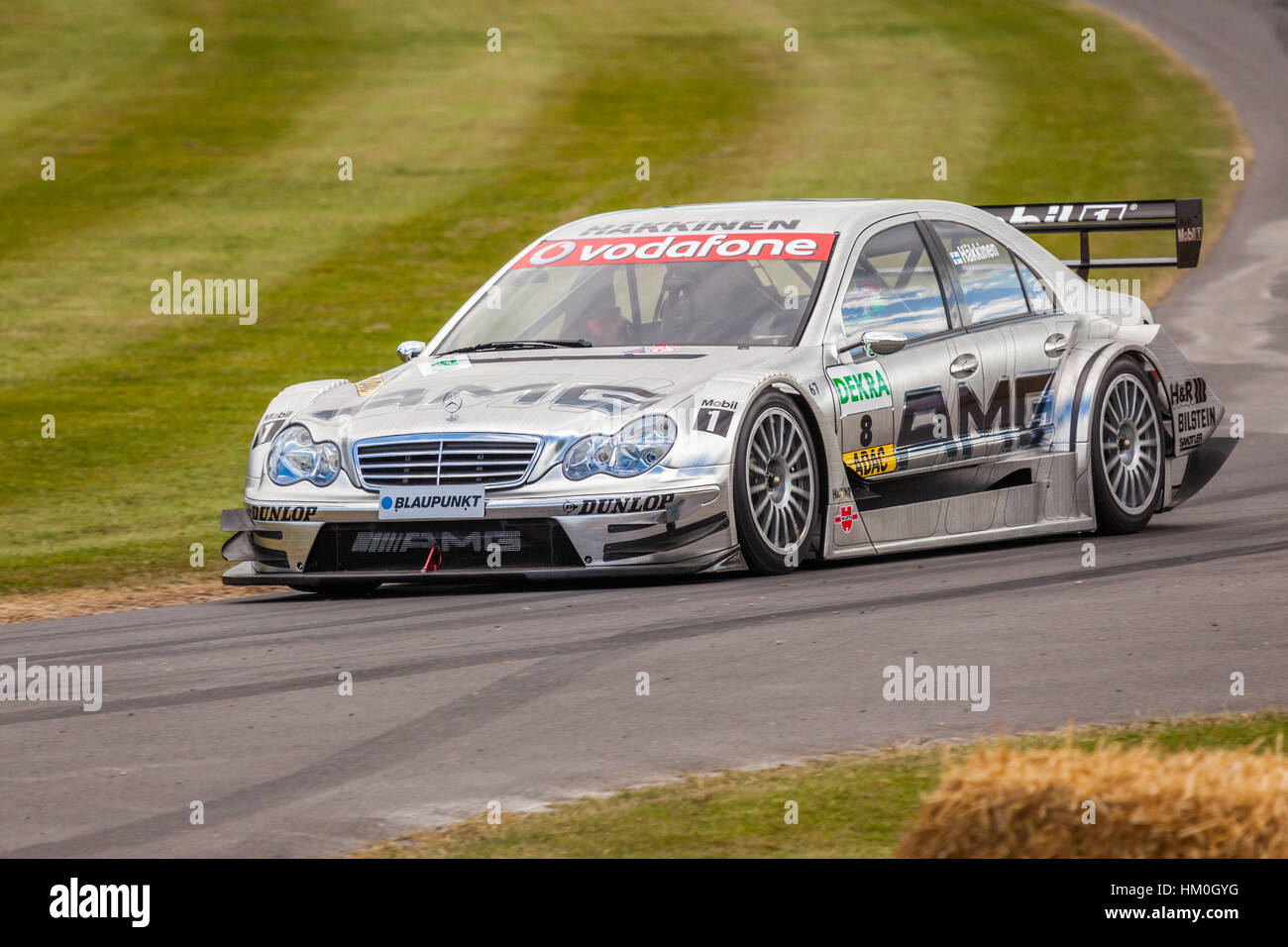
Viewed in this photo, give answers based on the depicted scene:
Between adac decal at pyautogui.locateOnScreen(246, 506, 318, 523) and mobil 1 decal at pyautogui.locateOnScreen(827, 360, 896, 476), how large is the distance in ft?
7.38

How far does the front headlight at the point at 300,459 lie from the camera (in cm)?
902

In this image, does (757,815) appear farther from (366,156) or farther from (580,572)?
(366,156)

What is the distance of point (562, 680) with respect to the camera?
6.82 meters

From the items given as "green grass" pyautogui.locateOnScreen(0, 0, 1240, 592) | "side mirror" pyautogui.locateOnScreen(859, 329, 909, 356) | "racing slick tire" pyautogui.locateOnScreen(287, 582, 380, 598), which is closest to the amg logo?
"racing slick tire" pyautogui.locateOnScreen(287, 582, 380, 598)

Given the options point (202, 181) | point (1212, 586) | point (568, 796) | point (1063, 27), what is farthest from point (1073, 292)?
point (1063, 27)

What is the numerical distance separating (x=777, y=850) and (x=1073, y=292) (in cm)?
677

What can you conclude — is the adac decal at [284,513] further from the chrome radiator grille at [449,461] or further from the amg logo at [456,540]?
the amg logo at [456,540]

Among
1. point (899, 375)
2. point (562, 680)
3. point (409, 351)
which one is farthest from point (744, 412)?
point (562, 680)

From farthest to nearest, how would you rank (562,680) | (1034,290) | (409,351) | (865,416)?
(1034,290)
(409,351)
(865,416)
(562,680)

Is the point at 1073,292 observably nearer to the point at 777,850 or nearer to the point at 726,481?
the point at 726,481

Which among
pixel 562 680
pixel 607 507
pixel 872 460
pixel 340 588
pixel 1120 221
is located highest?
pixel 1120 221

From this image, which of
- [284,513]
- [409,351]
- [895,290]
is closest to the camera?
[284,513]

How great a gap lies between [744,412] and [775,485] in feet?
1.27

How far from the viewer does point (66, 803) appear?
5461 mm
